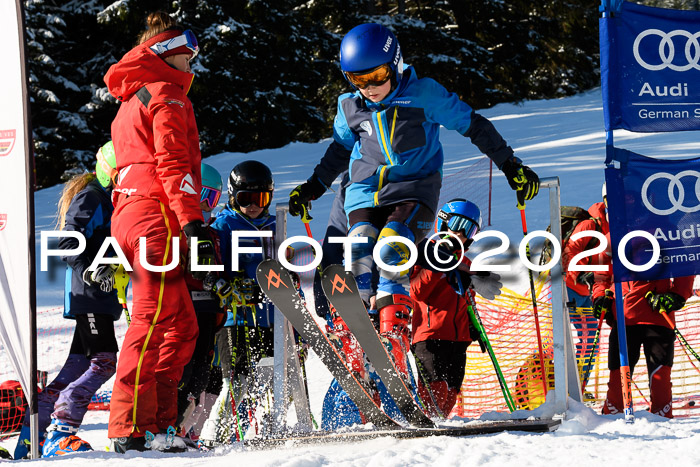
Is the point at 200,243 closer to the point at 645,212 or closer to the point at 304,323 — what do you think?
the point at 304,323

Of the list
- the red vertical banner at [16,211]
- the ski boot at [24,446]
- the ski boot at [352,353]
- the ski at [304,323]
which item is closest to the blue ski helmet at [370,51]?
the ski at [304,323]

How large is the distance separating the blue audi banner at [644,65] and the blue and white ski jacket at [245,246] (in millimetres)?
2147

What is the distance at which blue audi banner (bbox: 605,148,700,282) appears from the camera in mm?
3990

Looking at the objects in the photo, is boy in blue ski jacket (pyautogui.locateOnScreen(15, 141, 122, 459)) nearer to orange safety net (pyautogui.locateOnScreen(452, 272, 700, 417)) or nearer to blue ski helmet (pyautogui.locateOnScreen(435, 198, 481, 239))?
blue ski helmet (pyautogui.locateOnScreen(435, 198, 481, 239))

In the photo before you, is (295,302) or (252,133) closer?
(295,302)

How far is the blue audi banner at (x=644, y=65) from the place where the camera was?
4039 millimetres

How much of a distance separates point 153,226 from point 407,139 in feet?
4.47

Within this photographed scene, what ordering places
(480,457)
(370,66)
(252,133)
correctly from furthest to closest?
(252,133) < (370,66) < (480,457)

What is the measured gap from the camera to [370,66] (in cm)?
402

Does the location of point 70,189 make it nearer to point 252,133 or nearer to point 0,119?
point 0,119

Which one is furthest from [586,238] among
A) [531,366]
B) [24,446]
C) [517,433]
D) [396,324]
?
[24,446]

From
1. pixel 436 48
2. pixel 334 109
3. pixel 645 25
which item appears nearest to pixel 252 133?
pixel 334 109

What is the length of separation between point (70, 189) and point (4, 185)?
1.06 meters

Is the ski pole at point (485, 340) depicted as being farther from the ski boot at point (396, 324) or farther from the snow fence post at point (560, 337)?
the ski boot at point (396, 324)
